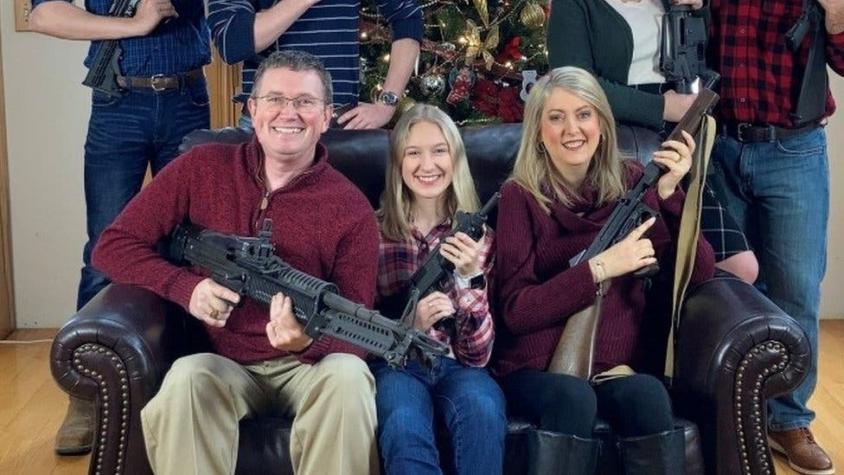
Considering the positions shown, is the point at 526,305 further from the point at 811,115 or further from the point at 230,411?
the point at 811,115

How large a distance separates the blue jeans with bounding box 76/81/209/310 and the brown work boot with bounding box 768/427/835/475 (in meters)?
1.75

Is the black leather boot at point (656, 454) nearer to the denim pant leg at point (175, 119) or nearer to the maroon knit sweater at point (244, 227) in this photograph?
the maroon knit sweater at point (244, 227)

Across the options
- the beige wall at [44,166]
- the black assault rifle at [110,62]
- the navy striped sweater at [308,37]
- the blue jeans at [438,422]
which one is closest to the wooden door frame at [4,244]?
the beige wall at [44,166]

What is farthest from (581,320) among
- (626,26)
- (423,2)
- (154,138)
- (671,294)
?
(423,2)

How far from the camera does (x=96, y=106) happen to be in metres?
2.93

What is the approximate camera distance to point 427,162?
246cm

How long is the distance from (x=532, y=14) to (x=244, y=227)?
5.68 feet

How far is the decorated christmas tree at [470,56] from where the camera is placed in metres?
3.68

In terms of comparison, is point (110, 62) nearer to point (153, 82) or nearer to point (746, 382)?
point (153, 82)

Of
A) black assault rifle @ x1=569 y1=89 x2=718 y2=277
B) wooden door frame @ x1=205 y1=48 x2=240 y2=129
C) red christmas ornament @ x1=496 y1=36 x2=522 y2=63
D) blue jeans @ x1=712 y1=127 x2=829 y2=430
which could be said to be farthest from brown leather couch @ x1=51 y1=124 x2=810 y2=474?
wooden door frame @ x1=205 y1=48 x2=240 y2=129

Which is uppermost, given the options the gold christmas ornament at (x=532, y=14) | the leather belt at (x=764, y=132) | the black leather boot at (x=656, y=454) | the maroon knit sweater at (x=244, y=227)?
the gold christmas ornament at (x=532, y=14)

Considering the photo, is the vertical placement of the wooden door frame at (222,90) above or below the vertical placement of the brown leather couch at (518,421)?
above

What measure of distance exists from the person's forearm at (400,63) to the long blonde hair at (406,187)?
48 cm

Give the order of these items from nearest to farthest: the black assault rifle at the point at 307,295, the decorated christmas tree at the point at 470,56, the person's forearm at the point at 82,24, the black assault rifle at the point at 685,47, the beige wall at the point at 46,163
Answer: the black assault rifle at the point at 307,295
the black assault rifle at the point at 685,47
the person's forearm at the point at 82,24
the decorated christmas tree at the point at 470,56
the beige wall at the point at 46,163
